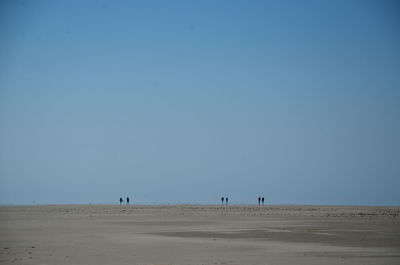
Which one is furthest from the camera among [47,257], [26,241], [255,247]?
[26,241]

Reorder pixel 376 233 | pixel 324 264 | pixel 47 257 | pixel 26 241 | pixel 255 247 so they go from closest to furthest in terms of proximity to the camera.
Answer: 1. pixel 324 264
2. pixel 47 257
3. pixel 255 247
4. pixel 26 241
5. pixel 376 233

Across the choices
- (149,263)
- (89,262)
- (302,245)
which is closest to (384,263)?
(302,245)

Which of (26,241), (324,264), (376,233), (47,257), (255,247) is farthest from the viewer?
(376,233)

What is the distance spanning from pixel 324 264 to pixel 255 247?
18.5ft

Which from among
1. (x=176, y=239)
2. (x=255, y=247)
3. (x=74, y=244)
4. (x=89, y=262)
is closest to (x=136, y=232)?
(x=176, y=239)

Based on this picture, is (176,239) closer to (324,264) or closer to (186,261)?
(186,261)

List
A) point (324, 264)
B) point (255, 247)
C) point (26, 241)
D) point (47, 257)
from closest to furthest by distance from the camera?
point (324, 264)
point (47, 257)
point (255, 247)
point (26, 241)

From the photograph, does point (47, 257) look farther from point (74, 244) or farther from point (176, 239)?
point (176, 239)

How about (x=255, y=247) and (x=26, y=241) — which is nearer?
(x=255, y=247)

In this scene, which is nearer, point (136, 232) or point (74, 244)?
point (74, 244)

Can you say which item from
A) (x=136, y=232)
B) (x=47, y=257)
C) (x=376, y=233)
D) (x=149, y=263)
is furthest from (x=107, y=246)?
(x=376, y=233)

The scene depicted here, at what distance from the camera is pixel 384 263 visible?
19250 millimetres

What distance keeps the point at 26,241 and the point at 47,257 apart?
6099mm

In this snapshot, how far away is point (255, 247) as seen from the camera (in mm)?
24406
